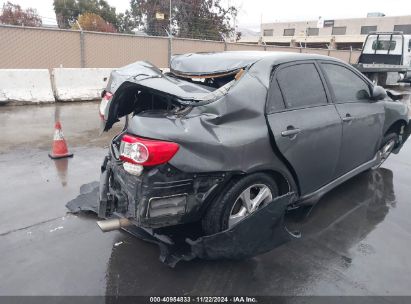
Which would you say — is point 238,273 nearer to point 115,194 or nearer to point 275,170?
point 275,170

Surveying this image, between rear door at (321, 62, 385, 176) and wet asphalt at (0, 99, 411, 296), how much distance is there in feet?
1.84

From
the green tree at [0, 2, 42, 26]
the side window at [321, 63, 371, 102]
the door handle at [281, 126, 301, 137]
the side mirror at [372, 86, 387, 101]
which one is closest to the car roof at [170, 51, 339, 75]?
the side window at [321, 63, 371, 102]

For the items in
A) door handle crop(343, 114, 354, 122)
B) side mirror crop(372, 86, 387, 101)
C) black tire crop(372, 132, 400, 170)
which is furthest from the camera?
black tire crop(372, 132, 400, 170)

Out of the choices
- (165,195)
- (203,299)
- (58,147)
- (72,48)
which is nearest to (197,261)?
(203,299)

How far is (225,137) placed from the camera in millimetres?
2777

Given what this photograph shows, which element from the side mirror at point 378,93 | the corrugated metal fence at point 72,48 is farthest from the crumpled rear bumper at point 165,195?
the corrugated metal fence at point 72,48

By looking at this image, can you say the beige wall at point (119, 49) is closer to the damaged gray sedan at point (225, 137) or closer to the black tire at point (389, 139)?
the damaged gray sedan at point (225, 137)

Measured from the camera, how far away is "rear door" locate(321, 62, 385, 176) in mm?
3904

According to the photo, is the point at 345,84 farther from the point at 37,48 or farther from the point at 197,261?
the point at 37,48

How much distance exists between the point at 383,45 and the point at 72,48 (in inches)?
557

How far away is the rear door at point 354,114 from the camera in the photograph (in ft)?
12.8

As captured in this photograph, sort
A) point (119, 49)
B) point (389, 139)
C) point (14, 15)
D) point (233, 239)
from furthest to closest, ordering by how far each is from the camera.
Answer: point (14, 15) → point (119, 49) → point (389, 139) → point (233, 239)

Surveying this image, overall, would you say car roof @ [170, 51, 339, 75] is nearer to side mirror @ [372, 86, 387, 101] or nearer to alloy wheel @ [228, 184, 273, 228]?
side mirror @ [372, 86, 387, 101]

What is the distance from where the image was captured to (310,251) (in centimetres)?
329
